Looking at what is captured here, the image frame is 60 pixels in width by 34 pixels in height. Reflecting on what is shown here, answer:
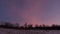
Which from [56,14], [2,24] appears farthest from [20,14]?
[56,14]

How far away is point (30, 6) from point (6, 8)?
189mm

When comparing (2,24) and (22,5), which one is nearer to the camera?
(2,24)

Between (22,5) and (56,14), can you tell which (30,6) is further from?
(56,14)

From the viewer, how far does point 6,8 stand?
105cm

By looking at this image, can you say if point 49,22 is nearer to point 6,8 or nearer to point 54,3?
point 54,3

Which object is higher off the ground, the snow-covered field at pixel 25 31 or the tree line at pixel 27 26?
the tree line at pixel 27 26

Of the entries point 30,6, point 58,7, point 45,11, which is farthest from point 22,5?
point 58,7

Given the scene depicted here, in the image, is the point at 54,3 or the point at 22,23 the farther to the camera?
the point at 54,3

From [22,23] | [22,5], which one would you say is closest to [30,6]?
[22,5]

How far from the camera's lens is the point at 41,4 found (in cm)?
112

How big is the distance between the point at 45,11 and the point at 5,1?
32cm

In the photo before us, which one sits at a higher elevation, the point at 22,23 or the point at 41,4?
the point at 41,4

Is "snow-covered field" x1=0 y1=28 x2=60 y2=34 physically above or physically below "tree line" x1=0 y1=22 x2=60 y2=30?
below

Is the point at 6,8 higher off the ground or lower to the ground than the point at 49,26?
higher
